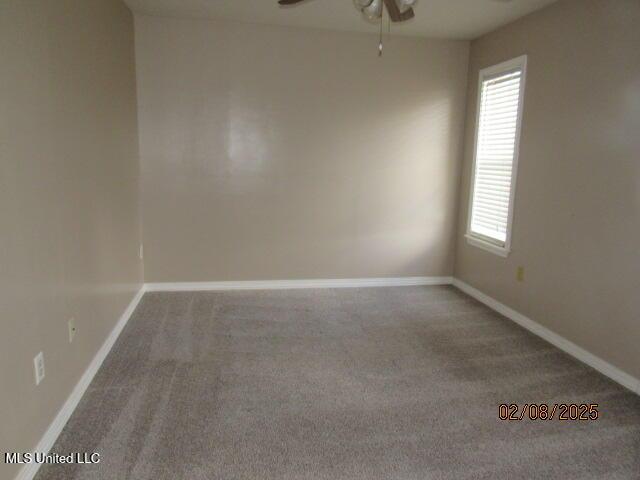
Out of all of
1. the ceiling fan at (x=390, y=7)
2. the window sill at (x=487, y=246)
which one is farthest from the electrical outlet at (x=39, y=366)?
the window sill at (x=487, y=246)

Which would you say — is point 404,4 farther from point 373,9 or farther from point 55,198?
point 55,198

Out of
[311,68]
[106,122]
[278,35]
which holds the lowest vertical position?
[106,122]

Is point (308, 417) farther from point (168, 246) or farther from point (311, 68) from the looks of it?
point (311, 68)

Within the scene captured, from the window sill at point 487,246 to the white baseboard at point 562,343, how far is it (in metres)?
0.44

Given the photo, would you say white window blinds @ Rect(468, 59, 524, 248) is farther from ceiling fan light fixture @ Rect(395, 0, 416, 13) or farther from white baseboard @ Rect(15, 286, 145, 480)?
white baseboard @ Rect(15, 286, 145, 480)

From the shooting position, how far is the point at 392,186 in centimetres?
474

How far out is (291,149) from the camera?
14.8ft

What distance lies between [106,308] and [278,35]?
2822mm

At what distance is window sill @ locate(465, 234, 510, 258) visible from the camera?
404 centimetres

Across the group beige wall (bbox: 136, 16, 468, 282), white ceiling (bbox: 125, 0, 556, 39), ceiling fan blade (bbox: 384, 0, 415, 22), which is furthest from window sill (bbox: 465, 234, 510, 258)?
ceiling fan blade (bbox: 384, 0, 415, 22)

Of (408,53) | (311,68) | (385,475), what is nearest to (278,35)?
(311,68)
